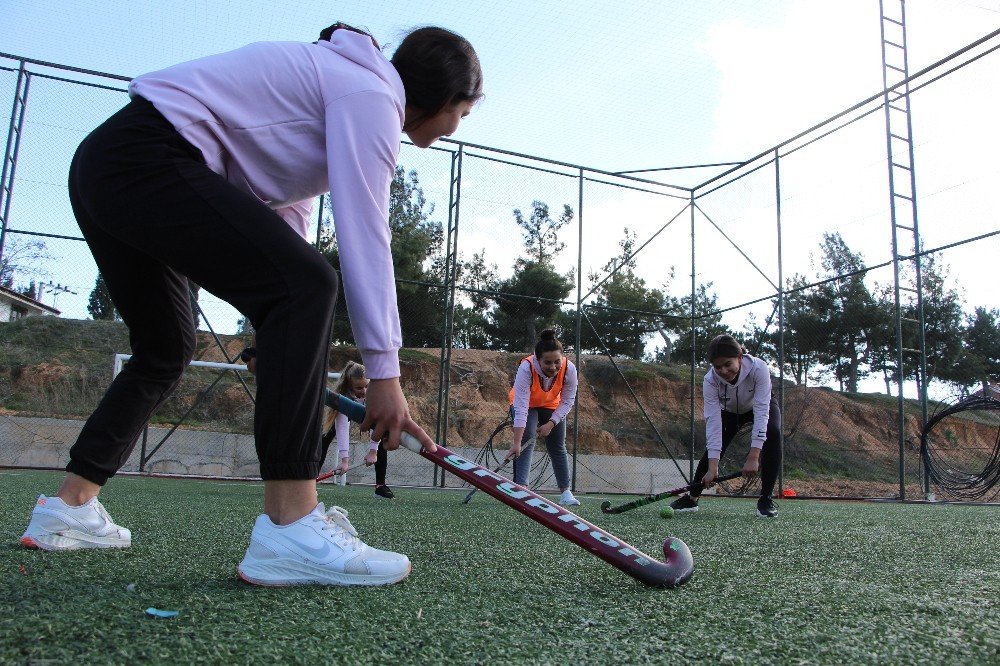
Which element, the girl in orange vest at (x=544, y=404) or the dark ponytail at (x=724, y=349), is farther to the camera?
the girl in orange vest at (x=544, y=404)

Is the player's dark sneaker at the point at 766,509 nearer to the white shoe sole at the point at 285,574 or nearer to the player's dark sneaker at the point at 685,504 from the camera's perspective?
the player's dark sneaker at the point at 685,504

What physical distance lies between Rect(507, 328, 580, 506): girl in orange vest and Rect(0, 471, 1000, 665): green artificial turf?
12.1ft

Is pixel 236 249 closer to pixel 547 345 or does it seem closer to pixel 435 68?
pixel 435 68

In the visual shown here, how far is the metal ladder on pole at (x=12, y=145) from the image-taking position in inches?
303

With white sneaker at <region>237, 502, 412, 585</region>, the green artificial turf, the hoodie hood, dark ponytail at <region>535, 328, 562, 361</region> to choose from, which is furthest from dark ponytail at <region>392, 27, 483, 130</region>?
dark ponytail at <region>535, 328, 562, 361</region>

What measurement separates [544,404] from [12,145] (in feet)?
20.7

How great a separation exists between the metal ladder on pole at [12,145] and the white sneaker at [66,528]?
22.9 feet

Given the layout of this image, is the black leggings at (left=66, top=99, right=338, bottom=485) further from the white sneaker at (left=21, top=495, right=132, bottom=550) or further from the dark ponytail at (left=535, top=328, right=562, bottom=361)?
the dark ponytail at (left=535, top=328, right=562, bottom=361)

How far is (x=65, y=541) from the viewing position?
→ 185cm

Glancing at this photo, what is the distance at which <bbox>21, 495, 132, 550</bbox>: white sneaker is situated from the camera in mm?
1834

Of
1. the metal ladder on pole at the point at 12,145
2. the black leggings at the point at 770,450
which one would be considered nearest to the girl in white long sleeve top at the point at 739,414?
the black leggings at the point at 770,450

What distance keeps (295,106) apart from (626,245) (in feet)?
35.4

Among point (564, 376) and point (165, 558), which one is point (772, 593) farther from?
point (564, 376)

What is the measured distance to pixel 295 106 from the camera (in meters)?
1.50
